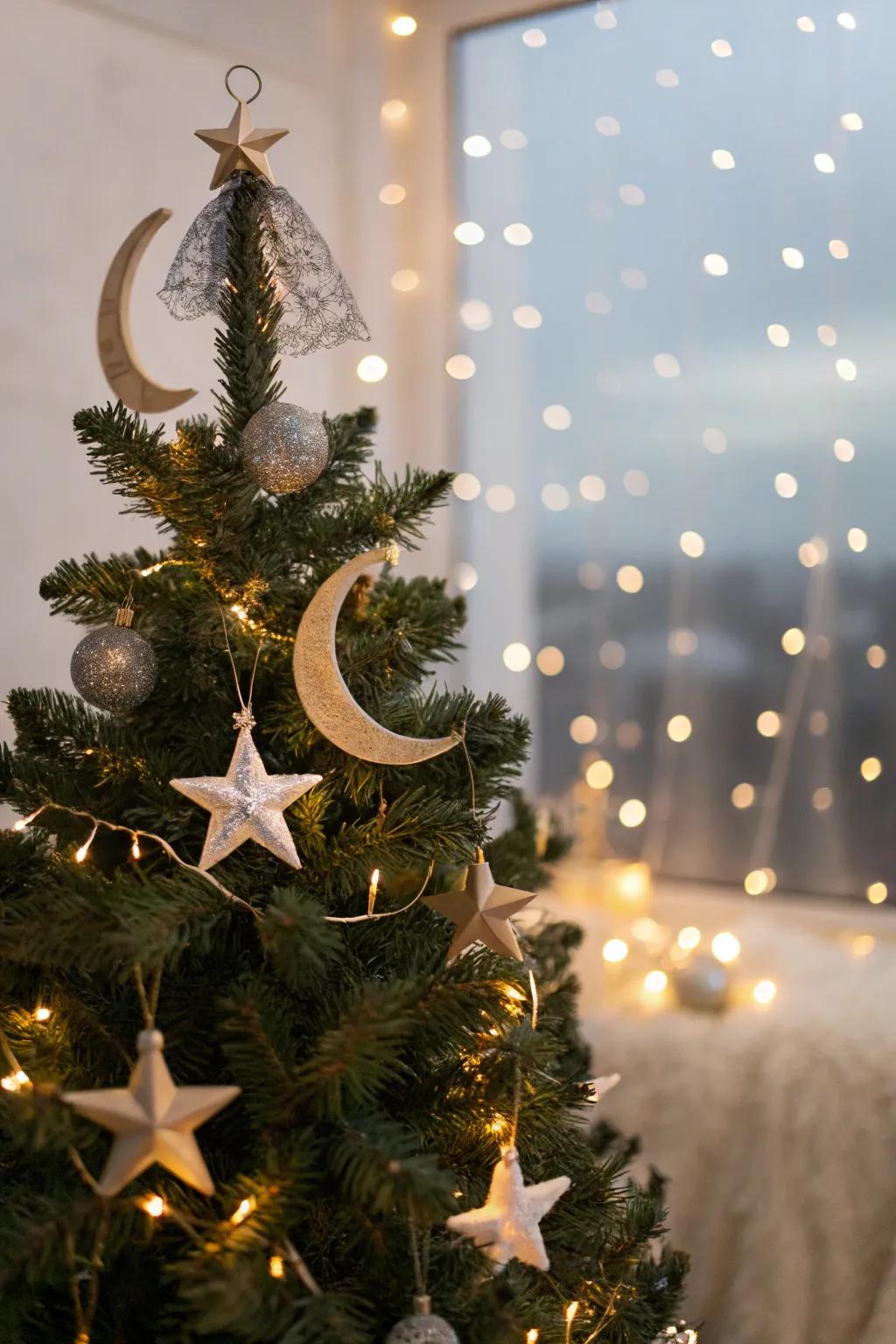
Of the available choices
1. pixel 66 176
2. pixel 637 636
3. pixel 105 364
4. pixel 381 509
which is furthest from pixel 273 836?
pixel 637 636

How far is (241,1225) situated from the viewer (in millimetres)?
612

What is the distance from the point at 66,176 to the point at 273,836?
1.10 m

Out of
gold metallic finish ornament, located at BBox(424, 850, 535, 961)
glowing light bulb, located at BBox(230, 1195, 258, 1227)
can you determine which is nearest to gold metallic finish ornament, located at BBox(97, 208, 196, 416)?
gold metallic finish ornament, located at BBox(424, 850, 535, 961)

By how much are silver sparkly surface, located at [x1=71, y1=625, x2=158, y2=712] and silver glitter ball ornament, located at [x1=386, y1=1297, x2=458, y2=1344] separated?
0.40 m

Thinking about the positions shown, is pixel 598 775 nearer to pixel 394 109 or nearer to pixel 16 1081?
pixel 394 109

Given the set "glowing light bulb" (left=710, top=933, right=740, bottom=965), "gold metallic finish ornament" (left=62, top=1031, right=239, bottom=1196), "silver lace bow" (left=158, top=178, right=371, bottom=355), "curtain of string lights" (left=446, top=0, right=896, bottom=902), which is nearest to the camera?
"gold metallic finish ornament" (left=62, top=1031, right=239, bottom=1196)

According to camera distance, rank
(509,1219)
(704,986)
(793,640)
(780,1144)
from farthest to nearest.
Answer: (793,640), (704,986), (780,1144), (509,1219)

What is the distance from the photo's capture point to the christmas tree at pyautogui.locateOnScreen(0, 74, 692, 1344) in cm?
61

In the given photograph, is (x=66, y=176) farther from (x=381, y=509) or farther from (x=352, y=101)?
(x=381, y=509)

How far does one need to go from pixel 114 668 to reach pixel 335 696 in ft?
0.48

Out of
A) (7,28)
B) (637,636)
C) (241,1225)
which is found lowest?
(241,1225)

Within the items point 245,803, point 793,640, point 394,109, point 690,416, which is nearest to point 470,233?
point 394,109

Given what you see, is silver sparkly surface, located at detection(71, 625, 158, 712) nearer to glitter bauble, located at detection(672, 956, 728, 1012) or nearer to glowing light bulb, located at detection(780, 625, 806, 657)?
glitter bauble, located at detection(672, 956, 728, 1012)

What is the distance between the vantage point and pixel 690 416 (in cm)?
181
